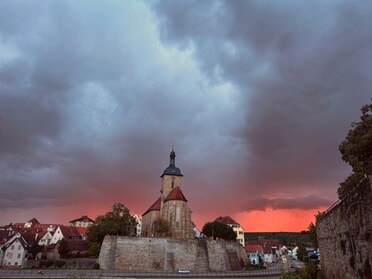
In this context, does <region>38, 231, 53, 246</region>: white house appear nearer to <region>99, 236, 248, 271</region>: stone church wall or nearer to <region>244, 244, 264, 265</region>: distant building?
<region>99, 236, 248, 271</region>: stone church wall

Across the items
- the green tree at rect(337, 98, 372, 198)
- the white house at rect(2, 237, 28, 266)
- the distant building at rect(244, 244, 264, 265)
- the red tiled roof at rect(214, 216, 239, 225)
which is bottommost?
the distant building at rect(244, 244, 264, 265)

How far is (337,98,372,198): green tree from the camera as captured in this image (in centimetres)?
2436

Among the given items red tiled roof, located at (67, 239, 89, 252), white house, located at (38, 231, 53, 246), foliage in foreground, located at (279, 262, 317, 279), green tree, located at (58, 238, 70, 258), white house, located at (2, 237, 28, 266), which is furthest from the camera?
white house, located at (38, 231, 53, 246)

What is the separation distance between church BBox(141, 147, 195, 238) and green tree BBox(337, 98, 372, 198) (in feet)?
156

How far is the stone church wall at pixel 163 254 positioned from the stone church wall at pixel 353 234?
115 feet

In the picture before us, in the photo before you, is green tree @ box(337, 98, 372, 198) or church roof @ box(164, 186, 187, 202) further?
church roof @ box(164, 186, 187, 202)

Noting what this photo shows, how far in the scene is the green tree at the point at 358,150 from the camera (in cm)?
2436

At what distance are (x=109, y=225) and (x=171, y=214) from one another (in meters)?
17.3

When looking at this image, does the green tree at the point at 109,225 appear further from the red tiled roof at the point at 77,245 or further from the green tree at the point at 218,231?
the green tree at the point at 218,231

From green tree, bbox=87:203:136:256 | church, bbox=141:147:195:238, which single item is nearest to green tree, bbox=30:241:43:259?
green tree, bbox=87:203:136:256

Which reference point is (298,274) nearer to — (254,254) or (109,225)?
(109,225)

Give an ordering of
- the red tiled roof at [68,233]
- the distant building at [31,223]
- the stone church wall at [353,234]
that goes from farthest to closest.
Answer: the distant building at [31,223] < the red tiled roof at [68,233] < the stone church wall at [353,234]

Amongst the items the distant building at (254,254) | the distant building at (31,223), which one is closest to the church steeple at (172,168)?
the distant building at (254,254)

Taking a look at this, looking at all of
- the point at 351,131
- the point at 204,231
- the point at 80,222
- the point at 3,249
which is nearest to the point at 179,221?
the point at 204,231
